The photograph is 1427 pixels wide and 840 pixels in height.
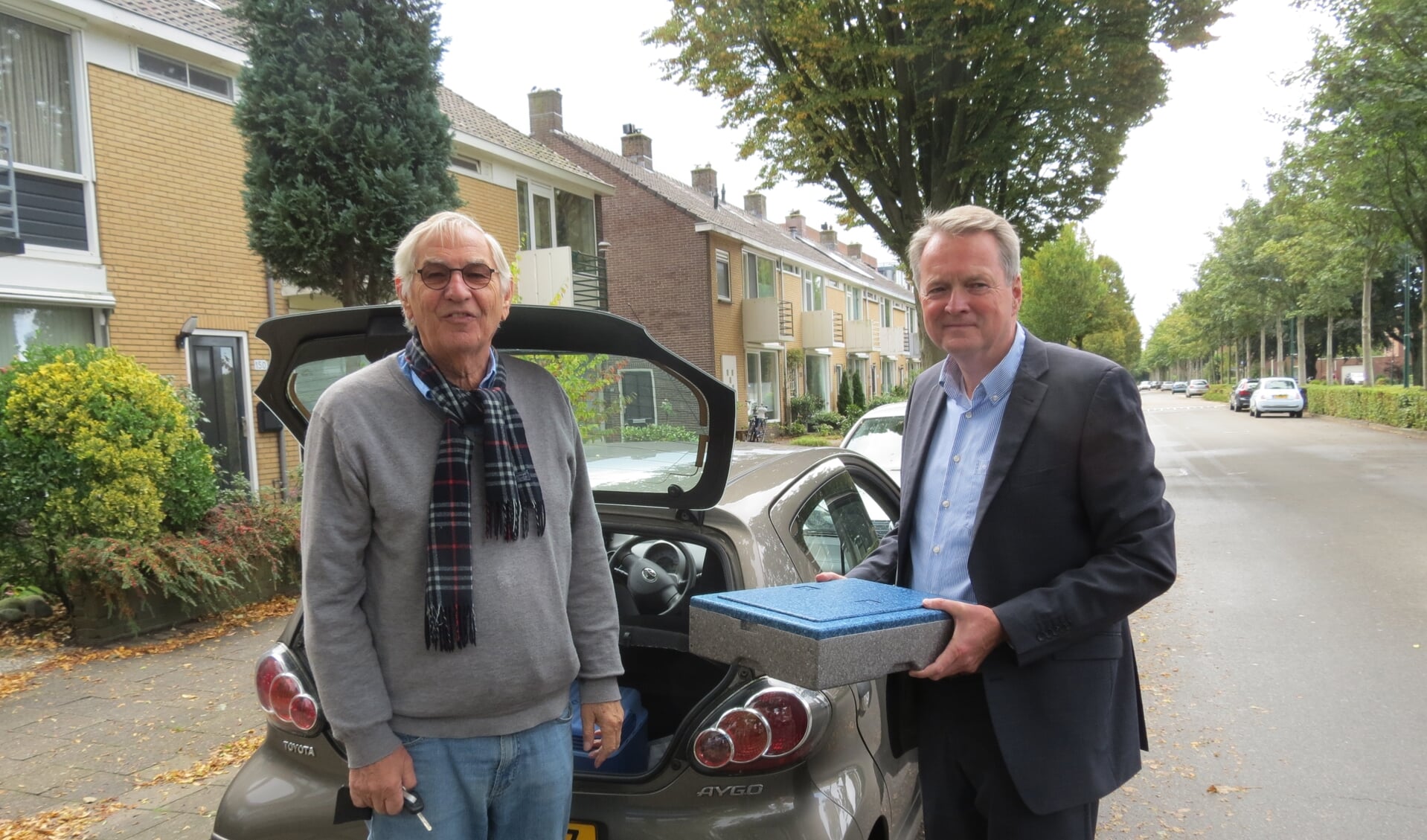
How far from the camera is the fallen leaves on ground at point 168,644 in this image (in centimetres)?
555

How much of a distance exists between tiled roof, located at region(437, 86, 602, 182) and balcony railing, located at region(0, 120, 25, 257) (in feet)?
24.8

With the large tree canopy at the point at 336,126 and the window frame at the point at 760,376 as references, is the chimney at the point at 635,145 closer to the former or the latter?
the window frame at the point at 760,376

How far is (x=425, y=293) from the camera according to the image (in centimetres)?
187

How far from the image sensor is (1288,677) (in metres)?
5.24

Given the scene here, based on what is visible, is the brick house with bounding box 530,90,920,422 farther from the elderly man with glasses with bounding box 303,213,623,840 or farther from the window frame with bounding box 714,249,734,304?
the elderly man with glasses with bounding box 303,213,623,840

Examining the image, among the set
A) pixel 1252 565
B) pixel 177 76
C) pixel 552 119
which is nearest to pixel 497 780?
pixel 1252 565

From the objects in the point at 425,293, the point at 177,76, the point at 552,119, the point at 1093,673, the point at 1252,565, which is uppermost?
the point at 552,119

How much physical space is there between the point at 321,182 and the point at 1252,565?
907 cm

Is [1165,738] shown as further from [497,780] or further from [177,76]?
[177,76]

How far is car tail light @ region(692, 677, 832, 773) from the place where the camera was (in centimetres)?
225

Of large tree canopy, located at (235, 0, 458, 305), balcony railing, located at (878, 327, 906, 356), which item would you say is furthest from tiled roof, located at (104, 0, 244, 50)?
balcony railing, located at (878, 327, 906, 356)

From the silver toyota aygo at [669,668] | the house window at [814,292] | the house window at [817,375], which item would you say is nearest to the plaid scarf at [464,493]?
the silver toyota aygo at [669,668]

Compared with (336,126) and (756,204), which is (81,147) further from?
(756,204)

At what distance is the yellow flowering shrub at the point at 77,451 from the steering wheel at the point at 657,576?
4733 mm
